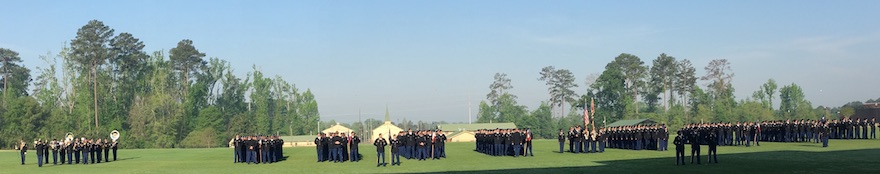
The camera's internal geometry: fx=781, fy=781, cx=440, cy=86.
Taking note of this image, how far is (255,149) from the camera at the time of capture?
120 ft

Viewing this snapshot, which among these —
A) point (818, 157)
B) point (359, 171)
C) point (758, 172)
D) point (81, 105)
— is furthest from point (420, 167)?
point (81, 105)

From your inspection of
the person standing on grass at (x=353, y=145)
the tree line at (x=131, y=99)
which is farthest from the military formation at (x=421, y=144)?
the tree line at (x=131, y=99)

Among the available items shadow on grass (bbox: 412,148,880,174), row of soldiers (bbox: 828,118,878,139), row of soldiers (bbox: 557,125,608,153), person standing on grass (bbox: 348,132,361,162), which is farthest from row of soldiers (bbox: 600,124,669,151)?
person standing on grass (bbox: 348,132,361,162)

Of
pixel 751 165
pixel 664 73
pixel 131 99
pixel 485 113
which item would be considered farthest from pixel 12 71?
pixel 751 165

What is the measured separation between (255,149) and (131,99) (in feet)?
274

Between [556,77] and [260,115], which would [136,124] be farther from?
[556,77]

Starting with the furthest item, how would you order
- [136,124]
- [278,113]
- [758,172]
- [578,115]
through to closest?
[578,115] < [278,113] < [136,124] < [758,172]

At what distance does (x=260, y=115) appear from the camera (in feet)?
409

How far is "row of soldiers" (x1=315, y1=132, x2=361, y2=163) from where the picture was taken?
35.8 m

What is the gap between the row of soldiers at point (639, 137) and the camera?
4028 centimetres

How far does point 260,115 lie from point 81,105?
2929cm

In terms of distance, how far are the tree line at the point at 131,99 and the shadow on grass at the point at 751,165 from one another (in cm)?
7844

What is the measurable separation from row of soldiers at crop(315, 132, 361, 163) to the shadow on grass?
945 cm

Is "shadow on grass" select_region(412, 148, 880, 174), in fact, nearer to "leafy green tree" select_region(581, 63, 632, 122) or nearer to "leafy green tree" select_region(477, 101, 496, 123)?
"leafy green tree" select_region(581, 63, 632, 122)
